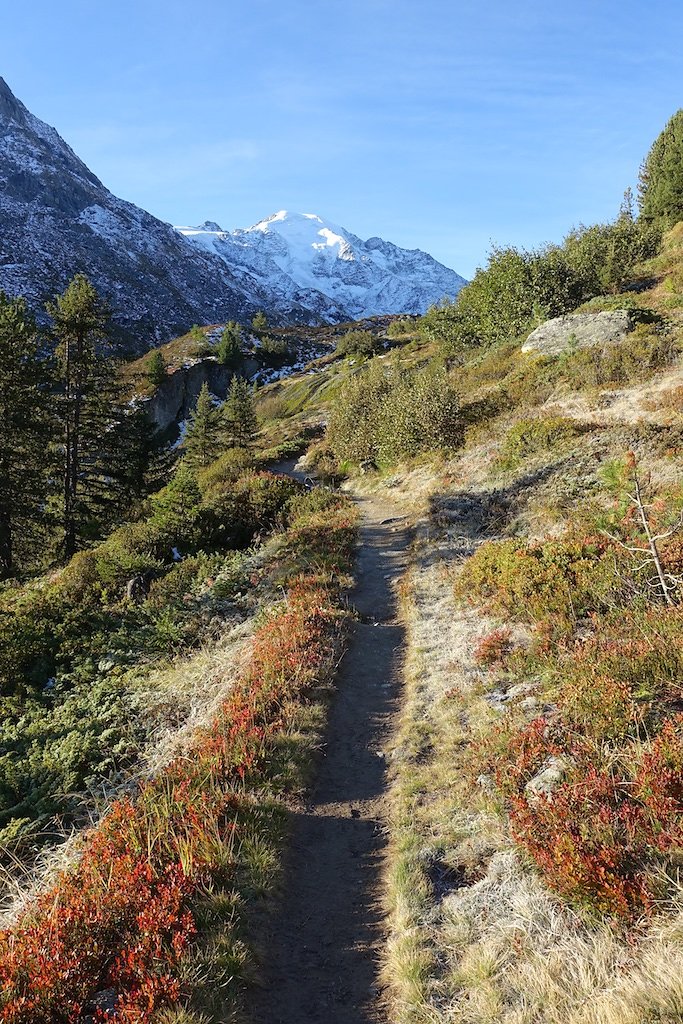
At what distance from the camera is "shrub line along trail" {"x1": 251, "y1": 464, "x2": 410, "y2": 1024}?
15.1 feet

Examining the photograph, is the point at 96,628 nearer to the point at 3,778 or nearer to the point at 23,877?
the point at 3,778

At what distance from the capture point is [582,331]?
25328 millimetres

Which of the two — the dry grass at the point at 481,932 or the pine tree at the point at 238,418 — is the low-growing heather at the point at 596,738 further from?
the pine tree at the point at 238,418

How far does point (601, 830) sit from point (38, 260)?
18978 centimetres

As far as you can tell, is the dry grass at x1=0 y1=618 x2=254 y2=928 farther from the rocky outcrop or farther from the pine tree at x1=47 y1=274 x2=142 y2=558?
the rocky outcrop

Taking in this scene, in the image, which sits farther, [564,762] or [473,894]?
[564,762]

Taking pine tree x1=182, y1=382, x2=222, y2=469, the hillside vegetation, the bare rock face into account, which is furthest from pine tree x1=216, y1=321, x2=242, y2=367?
the bare rock face

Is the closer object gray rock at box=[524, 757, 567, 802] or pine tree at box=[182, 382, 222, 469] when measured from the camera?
gray rock at box=[524, 757, 567, 802]

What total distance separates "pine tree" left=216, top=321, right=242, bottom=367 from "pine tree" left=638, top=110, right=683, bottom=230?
58.9 meters

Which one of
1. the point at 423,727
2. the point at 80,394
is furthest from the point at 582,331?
the point at 80,394

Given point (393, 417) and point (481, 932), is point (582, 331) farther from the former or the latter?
point (481, 932)

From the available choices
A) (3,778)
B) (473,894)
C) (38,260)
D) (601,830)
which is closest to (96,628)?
(3,778)

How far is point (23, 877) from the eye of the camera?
660cm

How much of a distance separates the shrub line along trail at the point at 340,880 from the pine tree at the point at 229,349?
84.3 m
